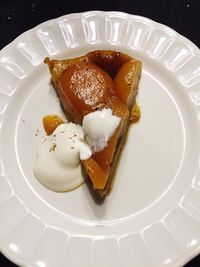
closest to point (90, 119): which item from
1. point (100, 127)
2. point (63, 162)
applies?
point (100, 127)

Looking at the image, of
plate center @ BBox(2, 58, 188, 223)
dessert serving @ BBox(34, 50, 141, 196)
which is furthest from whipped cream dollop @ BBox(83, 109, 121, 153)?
plate center @ BBox(2, 58, 188, 223)

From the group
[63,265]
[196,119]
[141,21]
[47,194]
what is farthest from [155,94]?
[63,265]

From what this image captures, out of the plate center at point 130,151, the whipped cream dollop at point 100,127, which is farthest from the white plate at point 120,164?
the whipped cream dollop at point 100,127

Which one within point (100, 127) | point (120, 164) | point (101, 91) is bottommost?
point (120, 164)

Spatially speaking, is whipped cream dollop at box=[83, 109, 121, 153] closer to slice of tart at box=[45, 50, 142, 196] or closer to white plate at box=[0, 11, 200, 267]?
slice of tart at box=[45, 50, 142, 196]

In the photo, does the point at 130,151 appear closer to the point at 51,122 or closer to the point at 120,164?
the point at 120,164

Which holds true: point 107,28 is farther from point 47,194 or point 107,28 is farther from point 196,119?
point 47,194

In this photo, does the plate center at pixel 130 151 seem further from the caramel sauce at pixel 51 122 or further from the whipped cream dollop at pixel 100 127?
the whipped cream dollop at pixel 100 127
